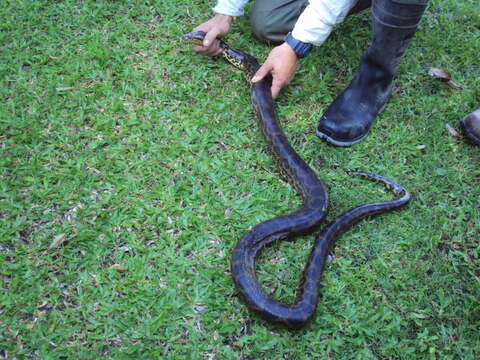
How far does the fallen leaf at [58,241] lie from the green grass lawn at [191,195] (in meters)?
0.05

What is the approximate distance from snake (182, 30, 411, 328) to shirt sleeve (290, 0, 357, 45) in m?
0.64

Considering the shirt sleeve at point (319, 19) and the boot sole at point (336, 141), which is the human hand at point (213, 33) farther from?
the boot sole at point (336, 141)

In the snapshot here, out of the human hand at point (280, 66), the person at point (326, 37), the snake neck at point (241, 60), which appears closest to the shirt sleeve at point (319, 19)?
the person at point (326, 37)

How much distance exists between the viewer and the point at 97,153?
361 cm

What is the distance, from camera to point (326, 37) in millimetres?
3674

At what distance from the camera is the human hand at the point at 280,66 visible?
3.70m

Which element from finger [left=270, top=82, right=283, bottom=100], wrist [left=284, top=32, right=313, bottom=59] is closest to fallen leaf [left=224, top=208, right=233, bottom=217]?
finger [left=270, top=82, right=283, bottom=100]

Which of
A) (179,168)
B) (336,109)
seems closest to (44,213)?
(179,168)

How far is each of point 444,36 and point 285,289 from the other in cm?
393

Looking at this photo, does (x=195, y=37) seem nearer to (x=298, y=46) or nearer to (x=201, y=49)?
(x=201, y=49)

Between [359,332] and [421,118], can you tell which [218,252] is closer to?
[359,332]

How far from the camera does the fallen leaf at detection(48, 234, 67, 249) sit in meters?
3.02

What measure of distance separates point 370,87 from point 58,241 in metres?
3.06

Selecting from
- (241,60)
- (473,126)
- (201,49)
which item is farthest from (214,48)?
(473,126)
